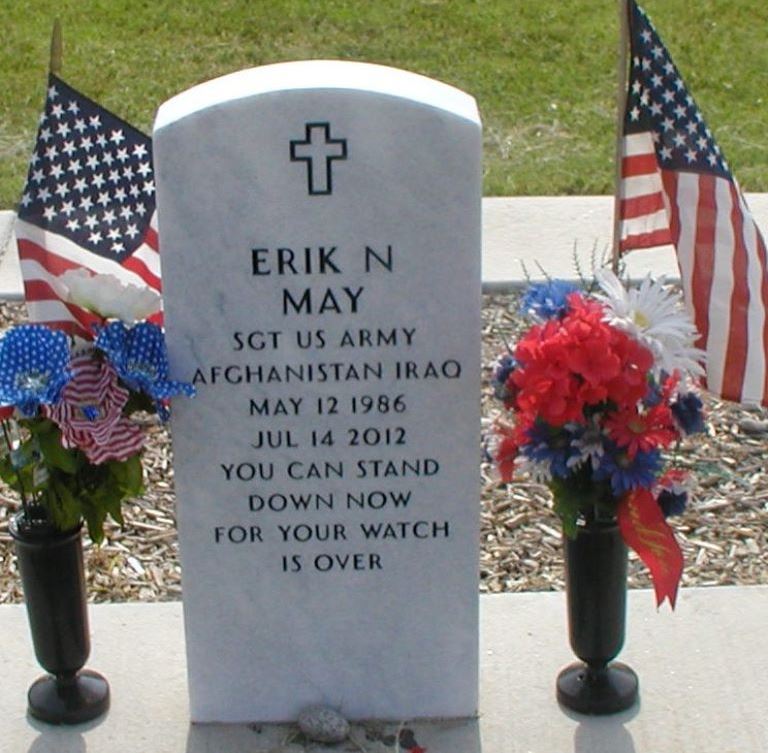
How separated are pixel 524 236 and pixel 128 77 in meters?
3.68

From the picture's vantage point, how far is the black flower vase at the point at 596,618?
400cm

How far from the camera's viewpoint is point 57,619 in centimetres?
408

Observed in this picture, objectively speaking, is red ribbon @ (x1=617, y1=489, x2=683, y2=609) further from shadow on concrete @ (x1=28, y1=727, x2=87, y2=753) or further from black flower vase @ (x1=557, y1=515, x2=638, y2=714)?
shadow on concrete @ (x1=28, y1=727, x2=87, y2=753)

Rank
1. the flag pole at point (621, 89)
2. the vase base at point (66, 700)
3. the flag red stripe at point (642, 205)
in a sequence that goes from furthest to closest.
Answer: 1. the flag red stripe at point (642, 205)
2. the flag pole at point (621, 89)
3. the vase base at point (66, 700)

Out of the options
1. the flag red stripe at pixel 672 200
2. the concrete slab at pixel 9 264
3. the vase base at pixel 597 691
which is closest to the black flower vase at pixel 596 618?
the vase base at pixel 597 691

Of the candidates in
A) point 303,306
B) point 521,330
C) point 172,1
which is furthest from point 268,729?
point 172,1

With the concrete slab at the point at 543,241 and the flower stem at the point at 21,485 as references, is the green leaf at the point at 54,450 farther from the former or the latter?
the concrete slab at the point at 543,241

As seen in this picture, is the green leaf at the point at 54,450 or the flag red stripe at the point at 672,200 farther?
the flag red stripe at the point at 672,200

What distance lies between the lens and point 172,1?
11328 mm

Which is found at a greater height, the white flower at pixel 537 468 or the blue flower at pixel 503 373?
the blue flower at pixel 503 373

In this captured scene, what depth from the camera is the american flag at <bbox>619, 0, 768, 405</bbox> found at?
170 inches

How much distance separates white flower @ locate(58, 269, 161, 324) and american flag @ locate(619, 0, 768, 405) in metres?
1.45

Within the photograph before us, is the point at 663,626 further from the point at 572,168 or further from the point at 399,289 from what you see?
the point at 572,168

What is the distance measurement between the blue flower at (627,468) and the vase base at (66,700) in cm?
146
